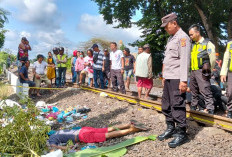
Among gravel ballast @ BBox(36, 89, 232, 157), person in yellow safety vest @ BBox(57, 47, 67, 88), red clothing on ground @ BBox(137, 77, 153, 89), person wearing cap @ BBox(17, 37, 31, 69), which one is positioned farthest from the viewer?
person in yellow safety vest @ BBox(57, 47, 67, 88)

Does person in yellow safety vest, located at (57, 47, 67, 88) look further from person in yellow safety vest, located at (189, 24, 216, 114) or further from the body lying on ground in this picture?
person in yellow safety vest, located at (189, 24, 216, 114)

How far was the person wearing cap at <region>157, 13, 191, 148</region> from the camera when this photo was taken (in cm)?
322

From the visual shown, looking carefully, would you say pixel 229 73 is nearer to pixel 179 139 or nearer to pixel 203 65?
pixel 203 65

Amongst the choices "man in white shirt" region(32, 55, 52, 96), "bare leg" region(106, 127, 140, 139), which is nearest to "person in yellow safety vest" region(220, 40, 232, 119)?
"bare leg" region(106, 127, 140, 139)

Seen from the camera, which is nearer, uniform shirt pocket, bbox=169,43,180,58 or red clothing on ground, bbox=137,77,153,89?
uniform shirt pocket, bbox=169,43,180,58

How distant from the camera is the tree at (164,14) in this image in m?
12.9

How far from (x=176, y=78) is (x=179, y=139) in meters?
0.93

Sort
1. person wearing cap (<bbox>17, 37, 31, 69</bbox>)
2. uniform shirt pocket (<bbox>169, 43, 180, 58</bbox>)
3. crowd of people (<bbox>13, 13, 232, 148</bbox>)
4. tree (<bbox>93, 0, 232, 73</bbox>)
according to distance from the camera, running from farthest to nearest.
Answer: tree (<bbox>93, 0, 232, 73</bbox>) < person wearing cap (<bbox>17, 37, 31, 69</bbox>) < uniform shirt pocket (<bbox>169, 43, 180, 58</bbox>) < crowd of people (<bbox>13, 13, 232, 148</bbox>)

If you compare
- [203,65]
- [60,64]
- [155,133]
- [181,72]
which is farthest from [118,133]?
[60,64]

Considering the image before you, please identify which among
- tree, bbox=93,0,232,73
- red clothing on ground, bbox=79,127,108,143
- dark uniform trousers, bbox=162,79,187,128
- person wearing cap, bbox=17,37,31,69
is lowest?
red clothing on ground, bbox=79,127,108,143

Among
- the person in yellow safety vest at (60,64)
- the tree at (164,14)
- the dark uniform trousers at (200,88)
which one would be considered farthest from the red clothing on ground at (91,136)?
the tree at (164,14)

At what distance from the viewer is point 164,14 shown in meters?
14.7

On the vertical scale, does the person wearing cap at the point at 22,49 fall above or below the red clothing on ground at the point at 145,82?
above

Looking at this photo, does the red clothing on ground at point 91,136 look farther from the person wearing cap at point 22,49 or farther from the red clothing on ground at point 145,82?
the person wearing cap at point 22,49
